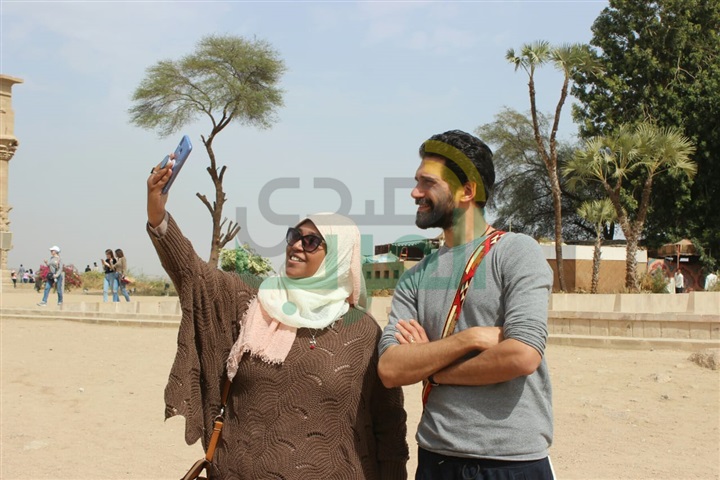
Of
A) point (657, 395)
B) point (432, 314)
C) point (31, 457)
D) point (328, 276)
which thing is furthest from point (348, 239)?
point (657, 395)

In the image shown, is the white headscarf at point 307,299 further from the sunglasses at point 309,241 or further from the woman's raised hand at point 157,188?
the woman's raised hand at point 157,188

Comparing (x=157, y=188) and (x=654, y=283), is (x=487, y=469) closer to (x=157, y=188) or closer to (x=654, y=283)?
(x=157, y=188)

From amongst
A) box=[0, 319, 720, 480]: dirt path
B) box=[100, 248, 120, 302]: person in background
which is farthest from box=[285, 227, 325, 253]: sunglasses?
box=[100, 248, 120, 302]: person in background

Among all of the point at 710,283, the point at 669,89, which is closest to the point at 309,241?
the point at 710,283

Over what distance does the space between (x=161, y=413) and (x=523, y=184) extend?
1042 inches

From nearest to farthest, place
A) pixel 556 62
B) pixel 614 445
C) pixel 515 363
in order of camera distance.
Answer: pixel 515 363
pixel 614 445
pixel 556 62

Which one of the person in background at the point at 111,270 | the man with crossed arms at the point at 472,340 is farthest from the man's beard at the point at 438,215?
the person in background at the point at 111,270

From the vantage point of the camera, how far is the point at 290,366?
245 cm

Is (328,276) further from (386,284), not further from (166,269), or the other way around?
(386,284)

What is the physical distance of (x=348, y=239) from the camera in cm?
260

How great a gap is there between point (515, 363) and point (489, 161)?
63cm

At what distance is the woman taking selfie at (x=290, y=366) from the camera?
94.6 inches

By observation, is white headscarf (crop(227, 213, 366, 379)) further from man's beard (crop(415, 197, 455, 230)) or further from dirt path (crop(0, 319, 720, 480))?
dirt path (crop(0, 319, 720, 480))

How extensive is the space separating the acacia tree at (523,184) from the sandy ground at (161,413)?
2116 centimetres
